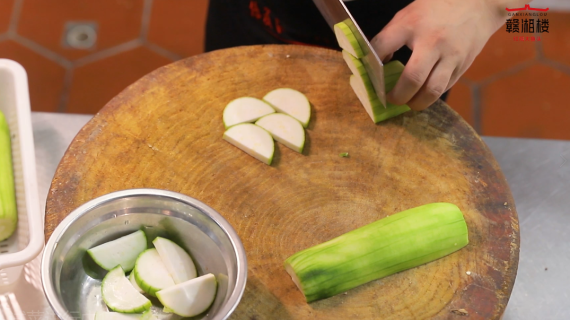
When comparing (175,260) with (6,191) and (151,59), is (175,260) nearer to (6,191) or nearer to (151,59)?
(6,191)

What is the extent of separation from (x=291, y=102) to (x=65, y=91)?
2057 mm

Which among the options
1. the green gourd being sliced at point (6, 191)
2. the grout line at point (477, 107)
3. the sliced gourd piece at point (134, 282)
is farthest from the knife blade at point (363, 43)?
the grout line at point (477, 107)

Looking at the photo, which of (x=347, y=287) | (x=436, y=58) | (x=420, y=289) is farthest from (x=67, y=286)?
(x=436, y=58)

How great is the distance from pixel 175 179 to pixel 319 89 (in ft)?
1.99

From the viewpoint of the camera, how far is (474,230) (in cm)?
161

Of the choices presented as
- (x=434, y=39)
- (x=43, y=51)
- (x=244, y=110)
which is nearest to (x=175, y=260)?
(x=244, y=110)

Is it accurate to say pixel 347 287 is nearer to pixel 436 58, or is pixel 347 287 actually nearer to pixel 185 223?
pixel 185 223

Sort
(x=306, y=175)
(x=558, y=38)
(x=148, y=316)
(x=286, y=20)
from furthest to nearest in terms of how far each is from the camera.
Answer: (x=558, y=38) → (x=286, y=20) → (x=306, y=175) → (x=148, y=316)

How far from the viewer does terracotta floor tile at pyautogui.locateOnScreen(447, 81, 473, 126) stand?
3471 mm

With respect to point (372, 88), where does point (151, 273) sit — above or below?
below

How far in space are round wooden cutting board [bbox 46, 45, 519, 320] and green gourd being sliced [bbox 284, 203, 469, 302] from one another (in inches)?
1.5

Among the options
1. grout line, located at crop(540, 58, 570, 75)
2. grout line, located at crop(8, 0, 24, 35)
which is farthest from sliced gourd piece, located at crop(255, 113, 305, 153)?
grout line, located at crop(540, 58, 570, 75)

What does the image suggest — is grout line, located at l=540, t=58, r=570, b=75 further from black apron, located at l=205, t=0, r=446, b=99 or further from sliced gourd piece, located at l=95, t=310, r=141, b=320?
sliced gourd piece, located at l=95, t=310, r=141, b=320

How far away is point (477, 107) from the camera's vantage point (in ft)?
11.4
